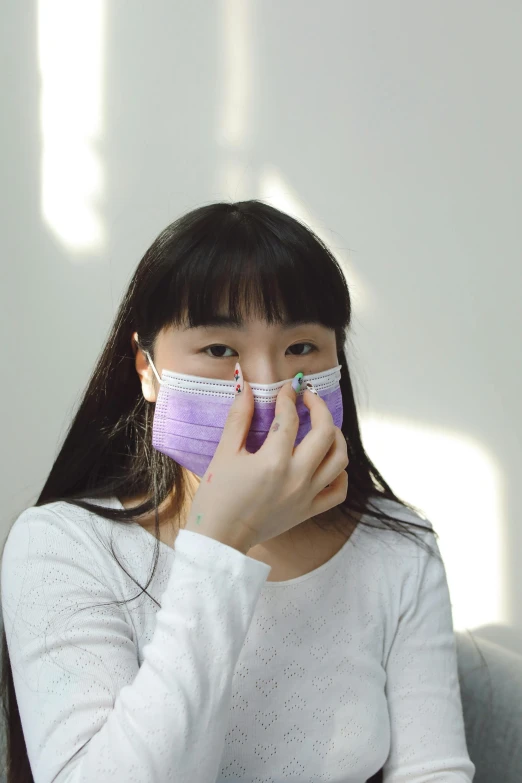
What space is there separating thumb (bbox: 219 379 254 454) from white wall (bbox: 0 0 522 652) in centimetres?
93

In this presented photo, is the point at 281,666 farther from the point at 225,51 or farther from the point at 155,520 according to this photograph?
the point at 225,51

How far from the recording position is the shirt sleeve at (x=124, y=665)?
100 centimetres

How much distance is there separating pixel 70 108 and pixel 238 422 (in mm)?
1182

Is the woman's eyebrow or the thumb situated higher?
the woman's eyebrow

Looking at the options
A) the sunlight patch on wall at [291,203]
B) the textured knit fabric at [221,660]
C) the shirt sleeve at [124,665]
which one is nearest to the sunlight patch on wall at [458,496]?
the sunlight patch on wall at [291,203]

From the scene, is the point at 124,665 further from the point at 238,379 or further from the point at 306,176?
the point at 306,176

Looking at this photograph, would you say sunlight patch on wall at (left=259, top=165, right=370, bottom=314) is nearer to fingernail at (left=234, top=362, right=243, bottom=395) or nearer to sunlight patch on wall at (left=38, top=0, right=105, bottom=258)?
sunlight patch on wall at (left=38, top=0, right=105, bottom=258)

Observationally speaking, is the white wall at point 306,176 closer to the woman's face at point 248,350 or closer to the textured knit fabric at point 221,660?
the textured knit fabric at point 221,660

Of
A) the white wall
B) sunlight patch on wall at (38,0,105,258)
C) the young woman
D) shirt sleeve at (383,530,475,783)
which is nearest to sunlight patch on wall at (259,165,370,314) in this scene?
the white wall

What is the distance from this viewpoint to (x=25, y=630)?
1.17 metres

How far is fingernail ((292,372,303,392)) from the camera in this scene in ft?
4.07

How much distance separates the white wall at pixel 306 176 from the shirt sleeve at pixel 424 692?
719mm

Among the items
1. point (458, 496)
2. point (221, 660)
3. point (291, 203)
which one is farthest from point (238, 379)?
point (458, 496)

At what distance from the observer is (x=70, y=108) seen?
2016 mm
